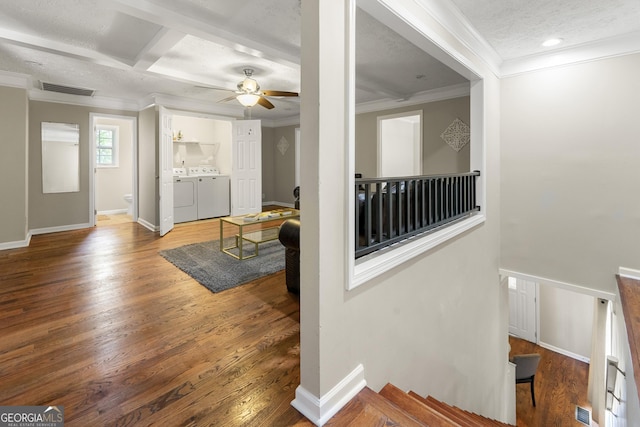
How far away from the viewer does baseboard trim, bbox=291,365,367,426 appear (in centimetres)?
140

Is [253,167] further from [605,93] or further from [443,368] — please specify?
[605,93]

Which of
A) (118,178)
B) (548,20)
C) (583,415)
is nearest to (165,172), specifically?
(118,178)

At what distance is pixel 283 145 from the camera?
26.7 ft

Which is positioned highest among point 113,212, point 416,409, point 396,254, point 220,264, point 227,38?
point 227,38

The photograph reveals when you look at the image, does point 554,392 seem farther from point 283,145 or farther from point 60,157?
point 60,157

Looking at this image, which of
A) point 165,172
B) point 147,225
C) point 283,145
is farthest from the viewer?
point 283,145

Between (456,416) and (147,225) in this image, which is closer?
(456,416)

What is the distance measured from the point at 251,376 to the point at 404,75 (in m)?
4.06

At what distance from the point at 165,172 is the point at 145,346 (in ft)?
13.0

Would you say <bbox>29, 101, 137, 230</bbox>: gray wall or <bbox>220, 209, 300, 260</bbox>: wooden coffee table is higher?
<bbox>29, 101, 137, 230</bbox>: gray wall

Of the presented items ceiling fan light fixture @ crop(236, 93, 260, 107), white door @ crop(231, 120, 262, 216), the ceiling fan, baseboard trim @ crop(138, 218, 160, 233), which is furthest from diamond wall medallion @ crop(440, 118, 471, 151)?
baseboard trim @ crop(138, 218, 160, 233)

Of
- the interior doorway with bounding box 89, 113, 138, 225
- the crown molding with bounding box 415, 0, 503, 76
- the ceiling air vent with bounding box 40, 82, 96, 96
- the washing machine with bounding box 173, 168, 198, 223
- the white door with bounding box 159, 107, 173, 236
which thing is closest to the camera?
the crown molding with bounding box 415, 0, 503, 76

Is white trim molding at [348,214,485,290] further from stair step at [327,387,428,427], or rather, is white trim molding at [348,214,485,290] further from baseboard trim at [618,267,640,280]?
baseboard trim at [618,267,640,280]

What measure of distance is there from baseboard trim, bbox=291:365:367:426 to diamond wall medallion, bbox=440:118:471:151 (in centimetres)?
424
